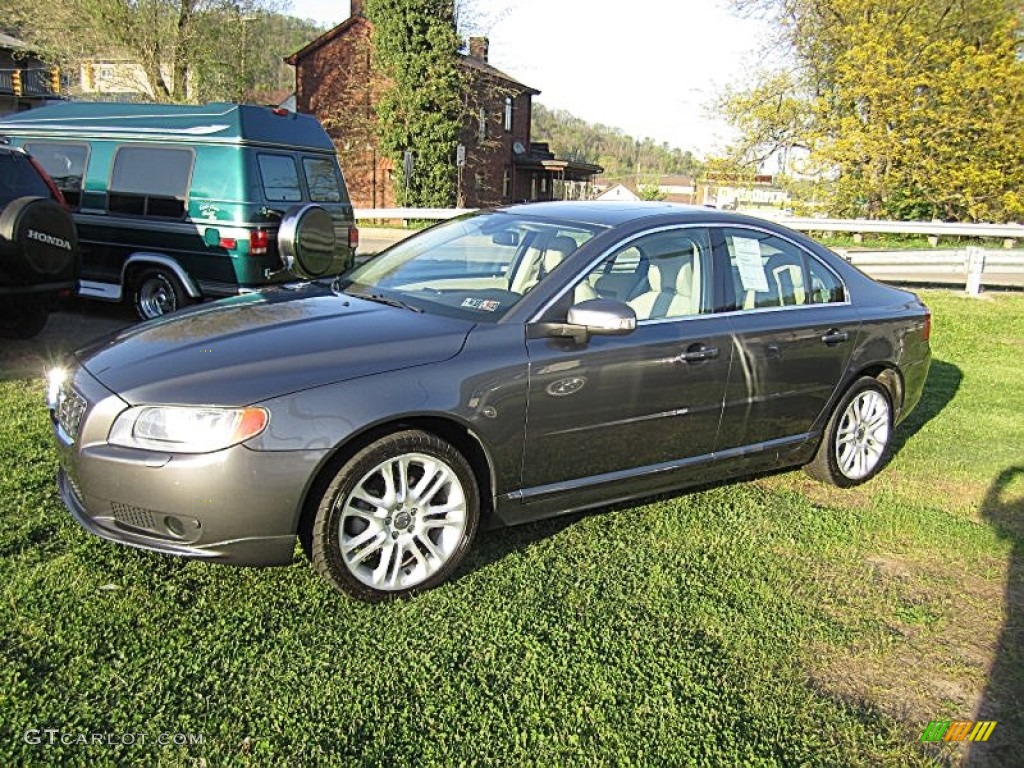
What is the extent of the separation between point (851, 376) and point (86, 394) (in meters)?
4.04

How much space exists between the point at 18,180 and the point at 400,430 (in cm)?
522

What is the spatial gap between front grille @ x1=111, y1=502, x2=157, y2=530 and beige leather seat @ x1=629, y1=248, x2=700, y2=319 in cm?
234

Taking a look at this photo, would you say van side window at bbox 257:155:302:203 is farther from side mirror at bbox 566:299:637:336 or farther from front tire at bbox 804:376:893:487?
front tire at bbox 804:376:893:487

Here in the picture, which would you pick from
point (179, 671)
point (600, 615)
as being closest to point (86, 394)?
point (179, 671)

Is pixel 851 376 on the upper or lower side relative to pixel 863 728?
upper

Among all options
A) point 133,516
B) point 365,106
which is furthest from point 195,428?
point 365,106

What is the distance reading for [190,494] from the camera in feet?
9.66

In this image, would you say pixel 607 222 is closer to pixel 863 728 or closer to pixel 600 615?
pixel 600 615

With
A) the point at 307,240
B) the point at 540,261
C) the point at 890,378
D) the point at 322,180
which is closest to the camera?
the point at 540,261

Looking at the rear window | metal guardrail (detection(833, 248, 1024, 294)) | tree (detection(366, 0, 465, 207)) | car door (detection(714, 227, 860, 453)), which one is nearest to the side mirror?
car door (detection(714, 227, 860, 453))

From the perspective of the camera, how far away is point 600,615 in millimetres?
3307

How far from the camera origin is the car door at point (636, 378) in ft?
11.9

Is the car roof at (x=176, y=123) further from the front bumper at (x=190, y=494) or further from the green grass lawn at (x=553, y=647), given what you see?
the front bumper at (x=190, y=494)

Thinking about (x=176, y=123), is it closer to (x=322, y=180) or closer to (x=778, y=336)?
(x=322, y=180)
